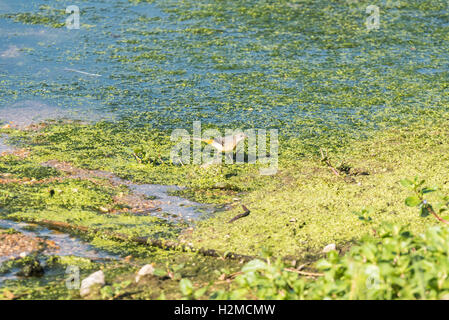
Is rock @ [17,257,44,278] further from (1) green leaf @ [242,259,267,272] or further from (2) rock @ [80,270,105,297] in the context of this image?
(1) green leaf @ [242,259,267,272]

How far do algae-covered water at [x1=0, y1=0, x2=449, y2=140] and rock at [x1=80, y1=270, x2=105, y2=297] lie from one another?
1.59 meters

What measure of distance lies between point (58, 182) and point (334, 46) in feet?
8.31

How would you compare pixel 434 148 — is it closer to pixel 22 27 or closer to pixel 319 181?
pixel 319 181

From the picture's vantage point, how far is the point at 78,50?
14.4ft

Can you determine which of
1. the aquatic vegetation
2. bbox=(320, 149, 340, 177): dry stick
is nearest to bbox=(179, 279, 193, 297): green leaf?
the aquatic vegetation

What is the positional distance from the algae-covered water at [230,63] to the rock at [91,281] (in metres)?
1.59

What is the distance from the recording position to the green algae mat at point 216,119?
2.23m

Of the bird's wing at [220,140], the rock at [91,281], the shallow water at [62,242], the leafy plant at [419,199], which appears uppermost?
the leafy plant at [419,199]

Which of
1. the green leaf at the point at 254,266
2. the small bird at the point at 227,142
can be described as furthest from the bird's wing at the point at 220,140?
the green leaf at the point at 254,266

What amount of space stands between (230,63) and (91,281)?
2561 mm

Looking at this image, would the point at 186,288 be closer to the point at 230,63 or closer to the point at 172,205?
the point at 172,205

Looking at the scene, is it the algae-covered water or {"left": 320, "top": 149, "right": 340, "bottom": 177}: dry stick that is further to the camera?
the algae-covered water

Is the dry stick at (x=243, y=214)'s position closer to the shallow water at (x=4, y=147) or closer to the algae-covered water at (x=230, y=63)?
the algae-covered water at (x=230, y=63)

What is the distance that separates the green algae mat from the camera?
2234 millimetres
